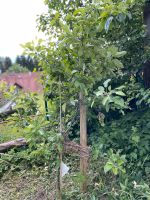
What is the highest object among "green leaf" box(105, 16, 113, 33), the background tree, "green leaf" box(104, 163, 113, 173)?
the background tree

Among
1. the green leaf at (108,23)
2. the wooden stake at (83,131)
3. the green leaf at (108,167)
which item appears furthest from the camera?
the wooden stake at (83,131)

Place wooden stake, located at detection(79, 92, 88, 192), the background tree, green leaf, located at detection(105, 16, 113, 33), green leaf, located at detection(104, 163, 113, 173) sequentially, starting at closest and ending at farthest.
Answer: green leaf, located at detection(105, 16, 113, 33)
green leaf, located at detection(104, 163, 113, 173)
wooden stake, located at detection(79, 92, 88, 192)
the background tree

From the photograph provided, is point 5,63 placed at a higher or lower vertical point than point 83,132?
higher

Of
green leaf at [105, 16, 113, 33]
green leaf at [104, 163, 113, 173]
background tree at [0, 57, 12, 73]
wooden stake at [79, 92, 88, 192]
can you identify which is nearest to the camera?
green leaf at [105, 16, 113, 33]

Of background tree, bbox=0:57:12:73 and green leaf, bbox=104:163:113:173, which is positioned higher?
background tree, bbox=0:57:12:73

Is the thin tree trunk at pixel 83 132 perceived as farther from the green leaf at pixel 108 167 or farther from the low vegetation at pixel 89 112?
Result: the green leaf at pixel 108 167

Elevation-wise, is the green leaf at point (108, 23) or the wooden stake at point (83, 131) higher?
the green leaf at point (108, 23)

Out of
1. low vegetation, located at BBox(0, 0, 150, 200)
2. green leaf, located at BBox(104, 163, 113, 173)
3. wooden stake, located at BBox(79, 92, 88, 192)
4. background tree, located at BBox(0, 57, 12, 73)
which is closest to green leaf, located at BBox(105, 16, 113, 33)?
low vegetation, located at BBox(0, 0, 150, 200)

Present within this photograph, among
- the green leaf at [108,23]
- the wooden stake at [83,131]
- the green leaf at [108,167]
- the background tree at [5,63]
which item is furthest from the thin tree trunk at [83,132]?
the background tree at [5,63]

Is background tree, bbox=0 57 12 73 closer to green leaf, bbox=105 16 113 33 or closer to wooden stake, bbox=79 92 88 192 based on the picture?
wooden stake, bbox=79 92 88 192

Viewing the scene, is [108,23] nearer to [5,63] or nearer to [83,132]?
[83,132]

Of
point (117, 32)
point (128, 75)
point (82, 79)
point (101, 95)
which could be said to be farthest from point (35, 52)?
point (128, 75)

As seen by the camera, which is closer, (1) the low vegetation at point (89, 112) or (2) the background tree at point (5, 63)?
(1) the low vegetation at point (89, 112)

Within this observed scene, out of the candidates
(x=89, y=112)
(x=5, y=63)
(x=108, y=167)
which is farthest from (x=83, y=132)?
(x=5, y=63)
